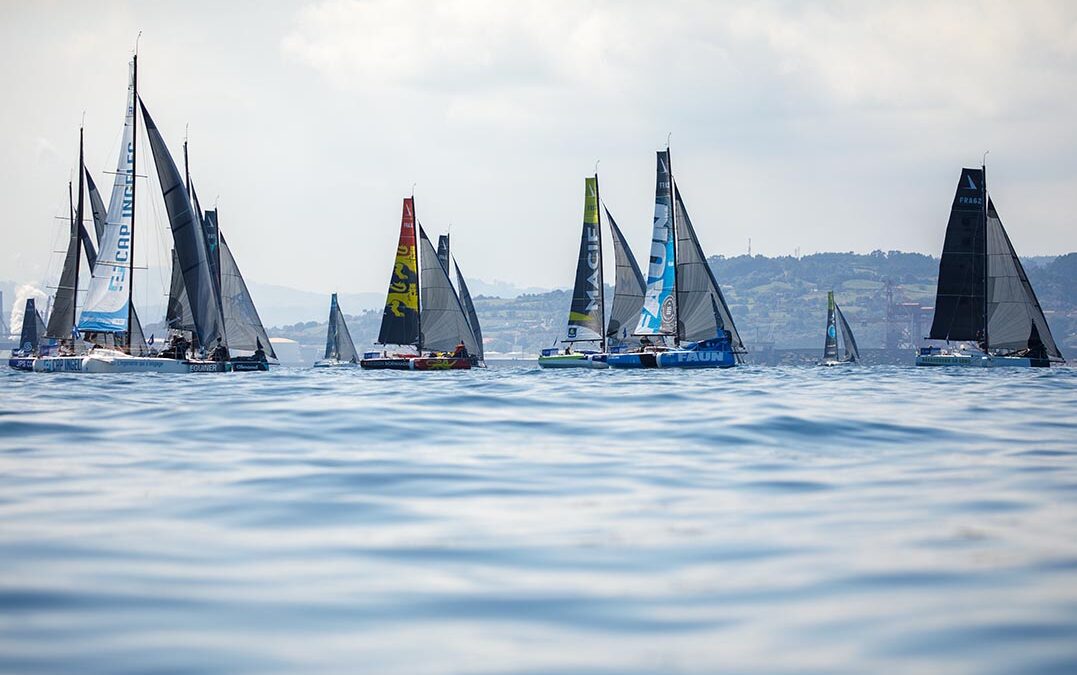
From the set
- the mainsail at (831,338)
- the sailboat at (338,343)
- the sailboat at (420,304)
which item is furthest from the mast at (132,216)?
the mainsail at (831,338)

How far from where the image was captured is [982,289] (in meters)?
68.7

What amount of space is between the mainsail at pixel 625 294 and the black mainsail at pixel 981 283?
17979 mm

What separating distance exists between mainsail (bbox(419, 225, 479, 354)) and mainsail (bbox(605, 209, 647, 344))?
8652mm

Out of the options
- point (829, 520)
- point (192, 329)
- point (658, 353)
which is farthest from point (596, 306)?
point (829, 520)

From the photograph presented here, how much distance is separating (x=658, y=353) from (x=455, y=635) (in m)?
53.6

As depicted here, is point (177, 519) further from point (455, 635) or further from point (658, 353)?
point (658, 353)

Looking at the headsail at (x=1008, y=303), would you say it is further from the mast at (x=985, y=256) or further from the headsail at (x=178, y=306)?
the headsail at (x=178, y=306)

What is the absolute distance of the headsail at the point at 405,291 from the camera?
66.0m

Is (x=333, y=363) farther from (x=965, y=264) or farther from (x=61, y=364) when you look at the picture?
(x=61, y=364)

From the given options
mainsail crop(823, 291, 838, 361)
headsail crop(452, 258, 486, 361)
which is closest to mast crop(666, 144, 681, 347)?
headsail crop(452, 258, 486, 361)

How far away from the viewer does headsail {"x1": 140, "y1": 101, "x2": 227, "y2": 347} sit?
166 feet

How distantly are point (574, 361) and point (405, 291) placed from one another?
1151cm

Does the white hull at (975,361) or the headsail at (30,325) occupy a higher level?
the headsail at (30,325)

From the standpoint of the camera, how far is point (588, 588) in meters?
6.09
